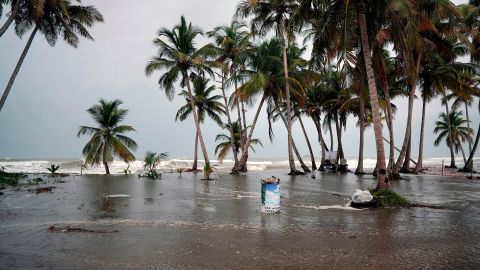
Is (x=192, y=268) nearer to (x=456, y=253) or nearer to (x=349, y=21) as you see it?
(x=456, y=253)

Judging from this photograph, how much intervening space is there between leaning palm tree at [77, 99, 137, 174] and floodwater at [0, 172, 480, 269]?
17.6 meters

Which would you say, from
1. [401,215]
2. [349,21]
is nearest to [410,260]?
[401,215]

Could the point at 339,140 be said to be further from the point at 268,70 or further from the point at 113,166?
the point at 113,166

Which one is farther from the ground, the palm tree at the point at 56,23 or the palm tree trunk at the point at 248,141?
the palm tree at the point at 56,23

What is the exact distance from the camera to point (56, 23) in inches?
926

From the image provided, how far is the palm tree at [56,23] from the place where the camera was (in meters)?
21.0

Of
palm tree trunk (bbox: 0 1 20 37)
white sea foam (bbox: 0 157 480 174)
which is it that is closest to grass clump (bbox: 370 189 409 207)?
white sea foam (bbox: 0 157 480 174)

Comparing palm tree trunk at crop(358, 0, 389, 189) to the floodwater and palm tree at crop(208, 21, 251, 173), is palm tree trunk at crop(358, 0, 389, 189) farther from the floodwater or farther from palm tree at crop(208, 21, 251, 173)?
palm tree at crop(208, 21, 251, 173)

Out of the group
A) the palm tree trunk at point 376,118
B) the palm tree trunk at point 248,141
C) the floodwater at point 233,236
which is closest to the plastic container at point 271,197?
the floodwater at point 233,236

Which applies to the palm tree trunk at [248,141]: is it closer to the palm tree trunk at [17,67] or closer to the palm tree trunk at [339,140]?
the palm tree trunk at [339,140]

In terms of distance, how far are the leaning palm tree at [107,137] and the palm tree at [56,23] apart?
606cm

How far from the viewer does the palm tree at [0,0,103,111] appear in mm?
21016

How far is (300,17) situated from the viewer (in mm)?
15203

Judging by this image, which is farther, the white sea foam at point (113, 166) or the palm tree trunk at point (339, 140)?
the white sea foam at point (113, 166)
